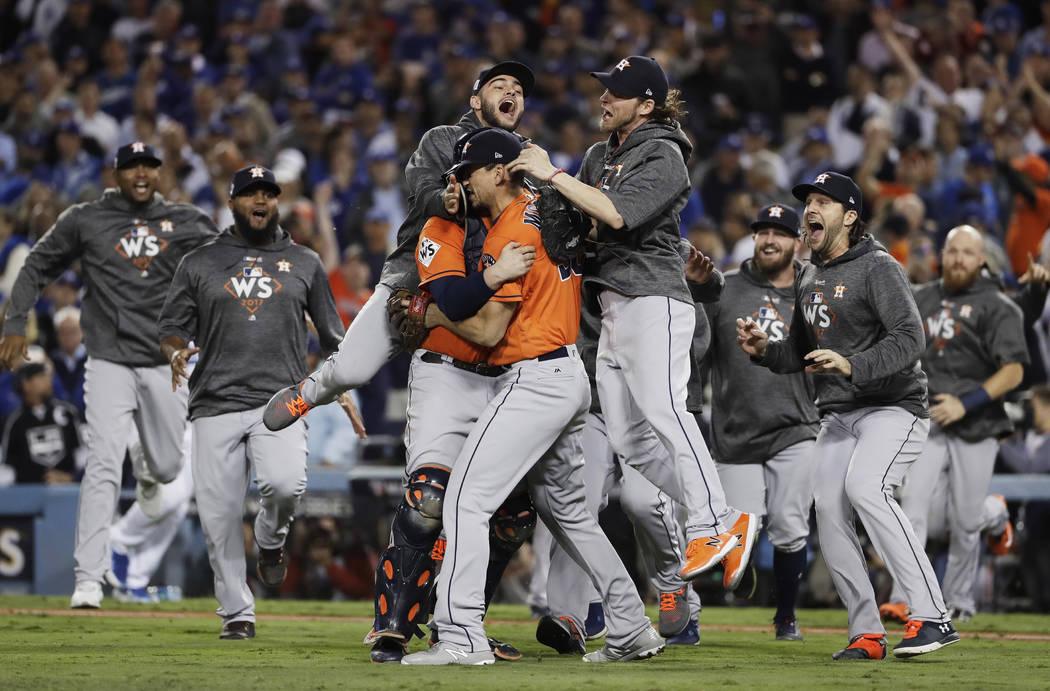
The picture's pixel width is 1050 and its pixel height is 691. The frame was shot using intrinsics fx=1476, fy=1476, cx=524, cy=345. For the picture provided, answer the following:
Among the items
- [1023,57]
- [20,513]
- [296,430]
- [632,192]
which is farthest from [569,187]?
[1023,57]

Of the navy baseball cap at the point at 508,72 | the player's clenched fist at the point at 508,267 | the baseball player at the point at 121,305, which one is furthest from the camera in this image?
the baseball player at the point at 121,305

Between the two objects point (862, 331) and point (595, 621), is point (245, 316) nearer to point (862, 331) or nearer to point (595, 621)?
point (595, 621)

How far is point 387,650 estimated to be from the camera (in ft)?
20.9

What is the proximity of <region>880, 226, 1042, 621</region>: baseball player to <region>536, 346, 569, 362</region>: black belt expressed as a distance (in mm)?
4044

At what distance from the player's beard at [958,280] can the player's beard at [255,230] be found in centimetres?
448

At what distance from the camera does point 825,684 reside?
571 cm

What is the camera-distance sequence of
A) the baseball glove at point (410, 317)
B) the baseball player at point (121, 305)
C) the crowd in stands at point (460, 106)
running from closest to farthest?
the baseball glove at point (410, 317), the baseball player at point (121, 305), the crowd in stands at point (460, 106)

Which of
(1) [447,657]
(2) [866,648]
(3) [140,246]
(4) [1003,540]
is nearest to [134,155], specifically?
(3) [140,246]

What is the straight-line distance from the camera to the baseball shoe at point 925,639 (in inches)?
262

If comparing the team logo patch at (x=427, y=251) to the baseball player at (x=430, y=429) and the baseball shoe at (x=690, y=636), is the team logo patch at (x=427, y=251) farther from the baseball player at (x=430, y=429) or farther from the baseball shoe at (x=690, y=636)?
the baseball shoe at (x=690, y=636)

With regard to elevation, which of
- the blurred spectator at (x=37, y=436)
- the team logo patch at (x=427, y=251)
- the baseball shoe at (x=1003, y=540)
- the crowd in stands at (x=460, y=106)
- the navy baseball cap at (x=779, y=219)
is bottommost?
the baseball shoe at (x=1003, y=540)

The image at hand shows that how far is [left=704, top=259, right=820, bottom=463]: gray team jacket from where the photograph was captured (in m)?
8.77

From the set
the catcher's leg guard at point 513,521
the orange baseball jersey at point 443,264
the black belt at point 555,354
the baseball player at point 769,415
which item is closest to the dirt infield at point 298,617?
the baseball player at point 769,415

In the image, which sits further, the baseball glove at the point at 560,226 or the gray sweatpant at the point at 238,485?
the gray sweatpant at the point at 238,485
